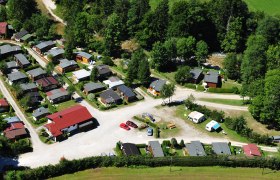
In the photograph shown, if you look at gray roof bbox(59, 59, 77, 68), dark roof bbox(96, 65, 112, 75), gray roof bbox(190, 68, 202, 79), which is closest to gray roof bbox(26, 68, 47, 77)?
gray roof bbox(59, 59, 77, 68)

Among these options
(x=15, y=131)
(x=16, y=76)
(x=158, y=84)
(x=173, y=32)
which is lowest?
(x=15, y=131)

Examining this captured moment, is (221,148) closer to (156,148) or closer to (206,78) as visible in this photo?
(156,148)

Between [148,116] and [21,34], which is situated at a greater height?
[21,34]

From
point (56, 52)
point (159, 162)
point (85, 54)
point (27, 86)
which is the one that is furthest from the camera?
point (56, 52)

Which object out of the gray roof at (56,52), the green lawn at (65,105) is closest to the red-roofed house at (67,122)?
the green lawn at (65,105)

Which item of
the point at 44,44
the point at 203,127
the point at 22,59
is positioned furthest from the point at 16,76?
the point at 203,127

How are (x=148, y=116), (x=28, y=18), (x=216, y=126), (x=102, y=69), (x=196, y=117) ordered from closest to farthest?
(x=216, y=126)
(x=196, y=117)
(x=148, y=116)
(x=102, y=69)
(x=28, y=18)

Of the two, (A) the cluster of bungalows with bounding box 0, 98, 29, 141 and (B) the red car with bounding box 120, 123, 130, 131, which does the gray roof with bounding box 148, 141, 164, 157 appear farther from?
(A) the cluster of bungalows with bounding box 0, 98, 29, 141
